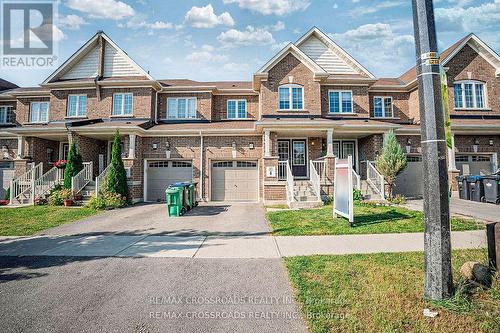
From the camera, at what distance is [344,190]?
822 cm

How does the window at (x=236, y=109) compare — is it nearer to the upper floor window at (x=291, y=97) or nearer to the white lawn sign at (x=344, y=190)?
the upper floor window at (x=291, y=97)

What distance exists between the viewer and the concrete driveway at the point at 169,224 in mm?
7711

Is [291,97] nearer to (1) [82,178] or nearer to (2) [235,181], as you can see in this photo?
(2) [235,181]

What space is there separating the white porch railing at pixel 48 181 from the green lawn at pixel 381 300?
51.8ft

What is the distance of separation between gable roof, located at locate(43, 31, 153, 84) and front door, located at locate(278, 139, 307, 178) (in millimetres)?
10737

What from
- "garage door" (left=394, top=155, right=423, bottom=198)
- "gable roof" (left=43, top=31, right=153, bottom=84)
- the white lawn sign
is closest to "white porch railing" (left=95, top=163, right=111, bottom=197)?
"gable roof" (left=43, top=31, right=153, bottom=84)

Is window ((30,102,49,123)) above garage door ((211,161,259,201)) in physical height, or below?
above

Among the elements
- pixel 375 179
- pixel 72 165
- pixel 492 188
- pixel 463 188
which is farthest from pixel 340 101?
pixel 72 165

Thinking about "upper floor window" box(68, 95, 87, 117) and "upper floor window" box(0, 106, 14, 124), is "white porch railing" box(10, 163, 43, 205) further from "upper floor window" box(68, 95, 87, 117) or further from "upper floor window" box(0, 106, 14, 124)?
"upper floor window" box(0, 106, 14, 124)

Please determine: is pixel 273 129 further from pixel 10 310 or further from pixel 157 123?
pixel 10 310

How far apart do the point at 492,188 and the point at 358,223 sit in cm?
887

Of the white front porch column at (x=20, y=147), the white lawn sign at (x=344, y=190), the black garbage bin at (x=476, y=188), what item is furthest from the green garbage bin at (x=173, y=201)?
the black garbage bin at (x=476, y=188)

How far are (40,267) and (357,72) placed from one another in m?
19.1

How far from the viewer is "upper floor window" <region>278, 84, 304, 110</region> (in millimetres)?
15867
